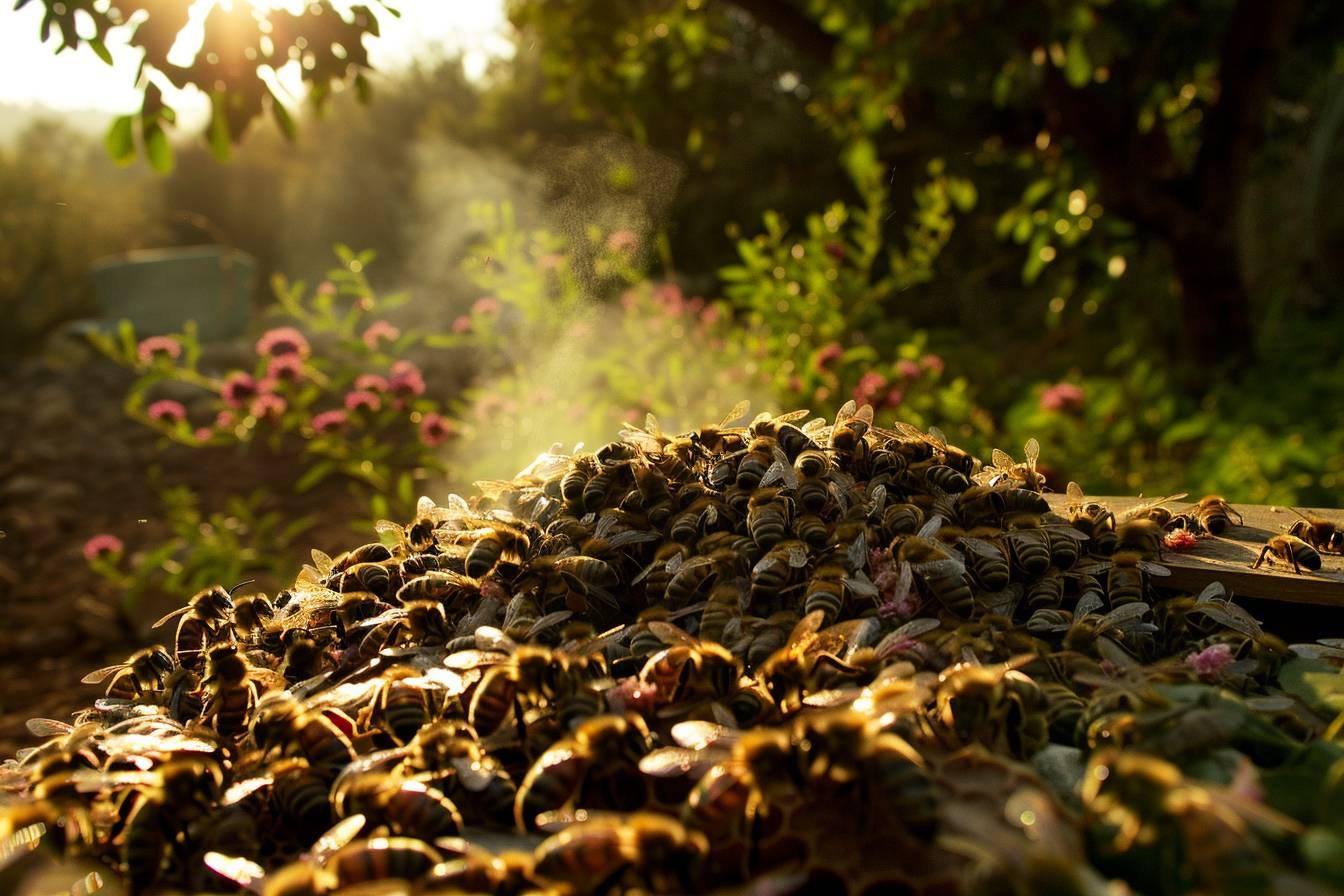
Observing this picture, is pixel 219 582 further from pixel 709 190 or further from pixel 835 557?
pixel 709 190

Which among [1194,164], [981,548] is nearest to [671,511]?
[981,548]

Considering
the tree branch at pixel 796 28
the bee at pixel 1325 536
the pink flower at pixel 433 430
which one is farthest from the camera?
the tree branch at pixel 796 28

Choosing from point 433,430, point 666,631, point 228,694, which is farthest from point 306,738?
point 433,430

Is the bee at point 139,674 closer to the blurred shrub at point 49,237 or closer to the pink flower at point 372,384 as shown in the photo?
the pink flower at point 372,384

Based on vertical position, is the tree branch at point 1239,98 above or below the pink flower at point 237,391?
above

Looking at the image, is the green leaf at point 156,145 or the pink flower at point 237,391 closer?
the green leaf at point 156,145

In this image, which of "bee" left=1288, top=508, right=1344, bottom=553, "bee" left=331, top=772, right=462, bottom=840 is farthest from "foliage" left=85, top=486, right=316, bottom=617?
"bee" left=1288, top=508, right=1344, bottom=553

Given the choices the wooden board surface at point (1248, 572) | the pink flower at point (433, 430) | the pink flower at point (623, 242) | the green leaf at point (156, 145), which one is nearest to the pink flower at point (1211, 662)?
the wooden board surface at point (1248, 572)
